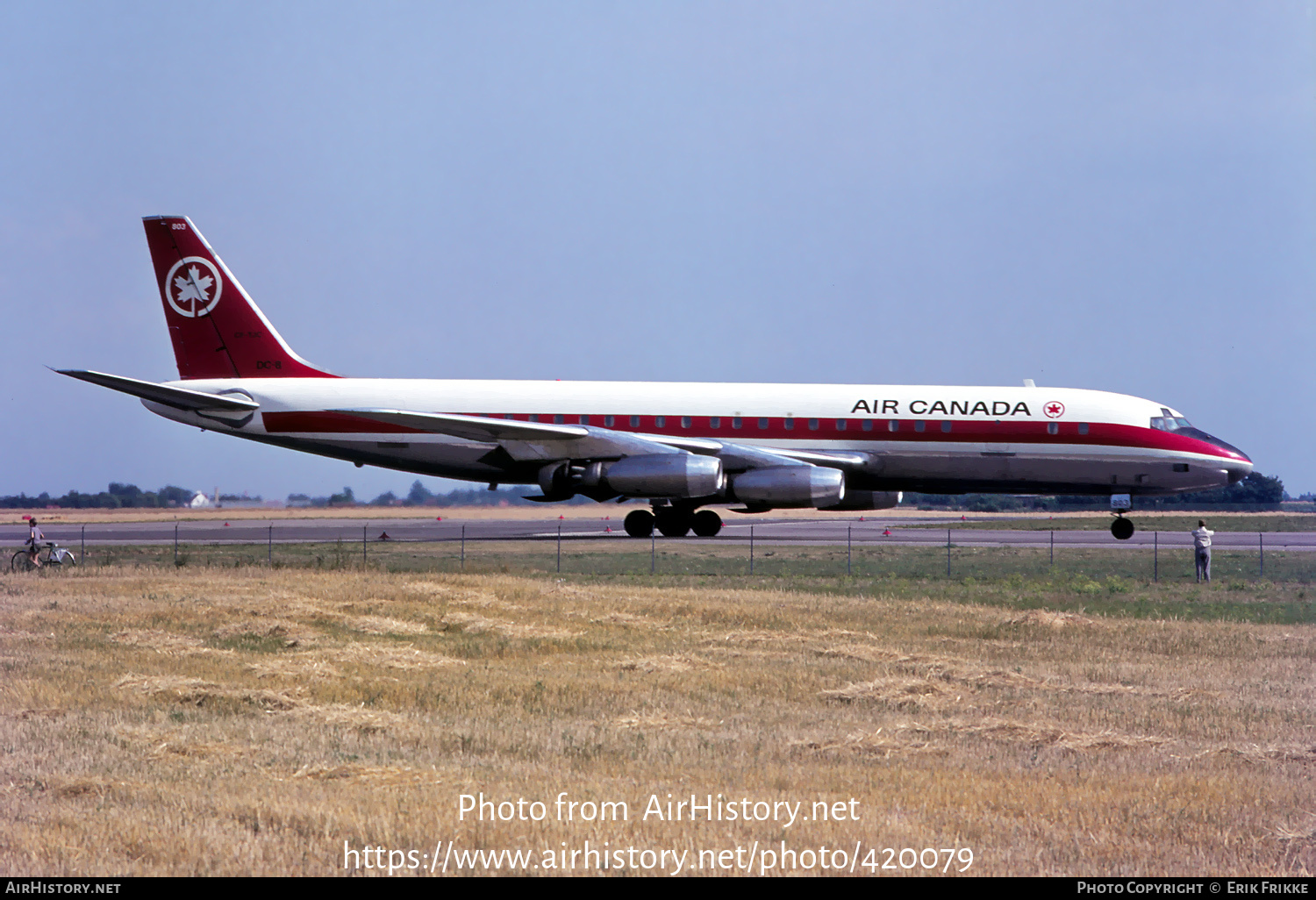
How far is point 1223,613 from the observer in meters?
21.0

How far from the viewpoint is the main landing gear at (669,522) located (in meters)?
33.3

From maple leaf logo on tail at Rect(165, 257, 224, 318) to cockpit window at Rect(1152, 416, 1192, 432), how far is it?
87.5 feet

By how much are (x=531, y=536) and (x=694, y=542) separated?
21.1 ft

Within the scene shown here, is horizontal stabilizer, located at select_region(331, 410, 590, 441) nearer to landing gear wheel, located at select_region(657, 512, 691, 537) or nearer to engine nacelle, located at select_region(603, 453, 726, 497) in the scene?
engine nacelle, located at select_region(603, 453, 726, 497)

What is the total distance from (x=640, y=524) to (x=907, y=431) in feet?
25.3

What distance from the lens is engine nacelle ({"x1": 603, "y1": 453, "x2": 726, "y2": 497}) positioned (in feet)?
97.0

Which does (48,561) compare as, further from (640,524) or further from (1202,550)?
(1202,550)

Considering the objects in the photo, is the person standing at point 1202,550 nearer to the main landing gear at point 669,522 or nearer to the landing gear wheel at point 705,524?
the main landing gear at point 669,522

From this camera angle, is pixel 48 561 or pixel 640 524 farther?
pixel 640 524

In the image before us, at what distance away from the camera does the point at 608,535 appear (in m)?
42.4

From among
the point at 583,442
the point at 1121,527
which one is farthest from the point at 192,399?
the point at 1121,527

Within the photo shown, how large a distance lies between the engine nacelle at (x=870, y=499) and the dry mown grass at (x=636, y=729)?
12.7 meters
